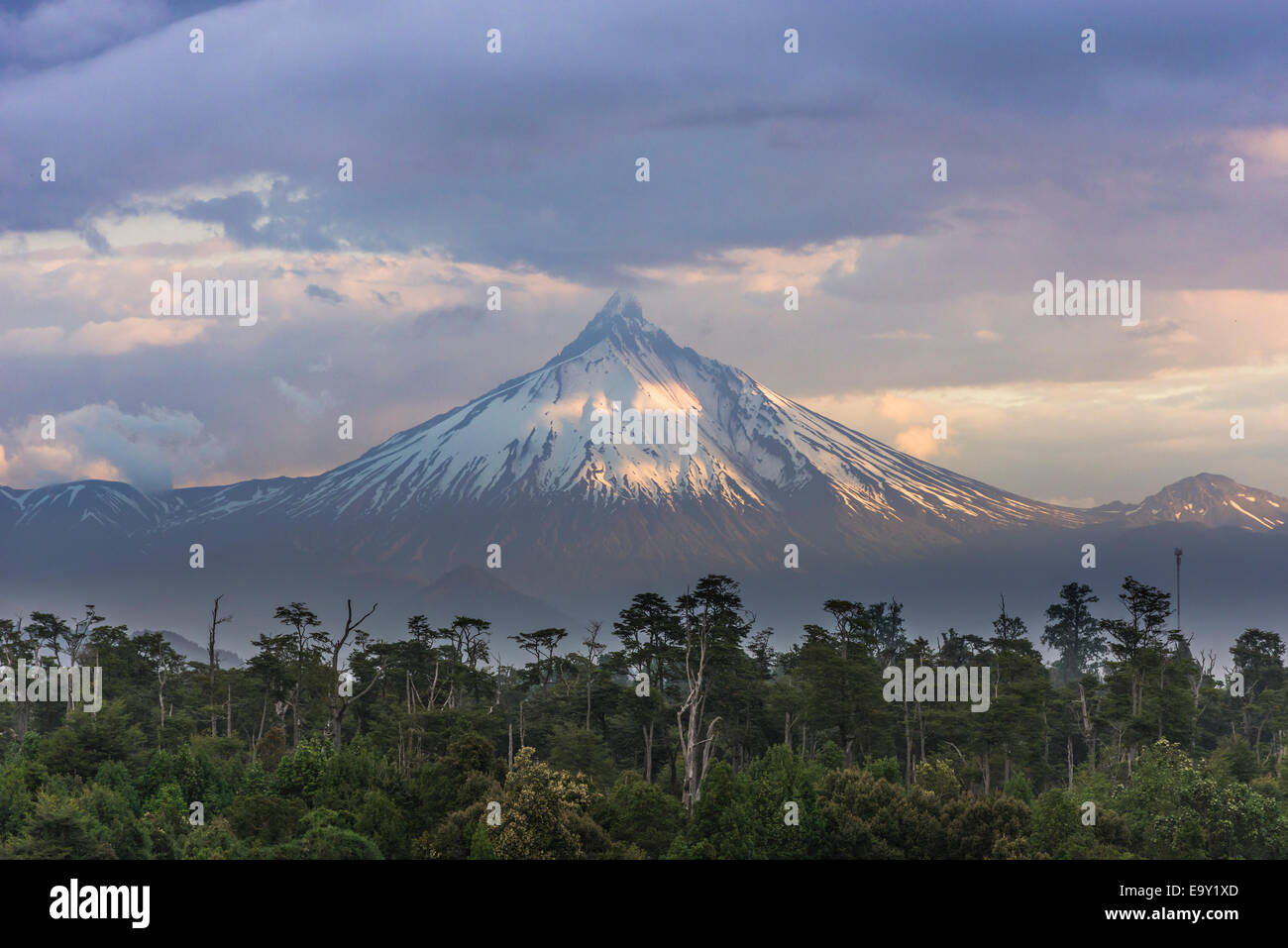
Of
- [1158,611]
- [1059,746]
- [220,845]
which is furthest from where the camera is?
[1059,746]

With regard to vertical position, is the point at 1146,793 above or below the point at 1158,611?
below

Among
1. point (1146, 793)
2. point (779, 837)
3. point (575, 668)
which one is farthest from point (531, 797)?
point (575, 668)

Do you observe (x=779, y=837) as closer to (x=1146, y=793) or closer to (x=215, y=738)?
(x=1146, y=793)

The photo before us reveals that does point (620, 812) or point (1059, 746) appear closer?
point (620, 812)

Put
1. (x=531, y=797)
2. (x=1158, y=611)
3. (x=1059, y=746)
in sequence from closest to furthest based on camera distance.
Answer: (x=531, y=797)
(x=1158, y=611)
(x=1059, y=746)

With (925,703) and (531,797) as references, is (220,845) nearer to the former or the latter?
(531,797)
